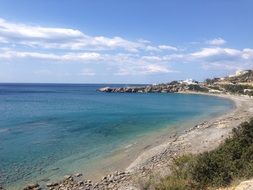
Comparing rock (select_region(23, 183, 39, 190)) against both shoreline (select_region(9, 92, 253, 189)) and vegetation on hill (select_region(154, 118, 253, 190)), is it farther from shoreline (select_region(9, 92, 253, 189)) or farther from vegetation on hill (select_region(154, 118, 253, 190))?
vegetation on hill (select_region(154, 118, 253, 190))

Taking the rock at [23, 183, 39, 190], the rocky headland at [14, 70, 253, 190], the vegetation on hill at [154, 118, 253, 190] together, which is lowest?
the rock at [23, 183, 39, 190]

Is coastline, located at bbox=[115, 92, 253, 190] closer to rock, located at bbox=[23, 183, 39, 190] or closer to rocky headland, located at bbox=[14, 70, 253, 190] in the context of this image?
rocky headland, located at bbox=[14, 70, 253, 190]

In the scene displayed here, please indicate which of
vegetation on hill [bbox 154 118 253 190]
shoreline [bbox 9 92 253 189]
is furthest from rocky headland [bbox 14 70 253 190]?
vegetation on hill [bbox 154 118 253 190]

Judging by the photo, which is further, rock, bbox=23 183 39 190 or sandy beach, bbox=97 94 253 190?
sandy beach, bbox=97 94 253 190

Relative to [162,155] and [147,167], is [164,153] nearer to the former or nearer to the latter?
[162,155]

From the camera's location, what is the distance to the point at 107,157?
1409 inches

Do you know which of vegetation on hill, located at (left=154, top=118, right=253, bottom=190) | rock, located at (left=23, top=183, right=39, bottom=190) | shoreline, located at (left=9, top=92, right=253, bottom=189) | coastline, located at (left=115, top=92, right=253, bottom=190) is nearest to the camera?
vegetation on hill, located at (left=154, top=118, right=253, bottom=190)

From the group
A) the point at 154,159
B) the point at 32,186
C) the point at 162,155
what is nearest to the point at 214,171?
the point at 32,186

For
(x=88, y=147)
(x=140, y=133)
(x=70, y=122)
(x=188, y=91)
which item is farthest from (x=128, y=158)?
(x=188, y=91)

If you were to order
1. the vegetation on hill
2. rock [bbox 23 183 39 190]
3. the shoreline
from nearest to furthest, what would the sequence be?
1. the vegetation on hill
2. rock [bbox 23 183 39 190]
3. the shoreline

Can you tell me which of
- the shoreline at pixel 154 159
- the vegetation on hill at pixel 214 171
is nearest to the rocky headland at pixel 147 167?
the shoreline at pixel 154 159

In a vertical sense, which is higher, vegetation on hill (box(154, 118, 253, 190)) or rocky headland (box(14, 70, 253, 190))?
vegetation on hill (box(154, 118, 253, 190))

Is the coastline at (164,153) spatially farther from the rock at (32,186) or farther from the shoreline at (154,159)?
the rock at (32,186)

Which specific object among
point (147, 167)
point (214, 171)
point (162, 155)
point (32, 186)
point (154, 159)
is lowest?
point (32, 186)
